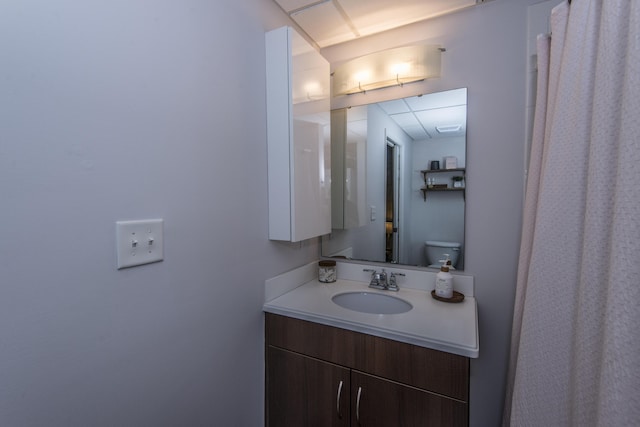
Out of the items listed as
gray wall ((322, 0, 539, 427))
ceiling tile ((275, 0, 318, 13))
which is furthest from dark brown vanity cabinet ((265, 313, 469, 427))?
ceiling tile ((275, 0, 318, 13))

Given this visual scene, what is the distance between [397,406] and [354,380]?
17cm

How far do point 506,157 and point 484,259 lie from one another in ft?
1.61

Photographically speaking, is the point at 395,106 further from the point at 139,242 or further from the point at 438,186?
the point at 139,242

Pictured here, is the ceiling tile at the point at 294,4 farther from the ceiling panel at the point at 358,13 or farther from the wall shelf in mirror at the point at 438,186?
the wall shelf in mirror at the point at 438,186

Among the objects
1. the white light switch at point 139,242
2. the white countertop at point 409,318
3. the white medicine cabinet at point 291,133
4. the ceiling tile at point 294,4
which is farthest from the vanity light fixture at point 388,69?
the white light switch at point 139,242

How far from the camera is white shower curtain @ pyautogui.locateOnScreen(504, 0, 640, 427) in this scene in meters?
0.51

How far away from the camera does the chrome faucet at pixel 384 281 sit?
58.3 inches

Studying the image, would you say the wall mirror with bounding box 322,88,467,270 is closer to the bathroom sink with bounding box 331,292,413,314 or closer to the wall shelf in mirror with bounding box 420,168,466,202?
the wall shelf in mirror with bounding box 420,168,466,202

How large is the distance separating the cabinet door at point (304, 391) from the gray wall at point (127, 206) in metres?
0.11

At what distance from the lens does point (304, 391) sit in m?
1.18

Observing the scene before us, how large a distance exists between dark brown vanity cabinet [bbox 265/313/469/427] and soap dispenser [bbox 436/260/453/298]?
0.42 m

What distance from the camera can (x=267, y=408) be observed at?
1.29 m

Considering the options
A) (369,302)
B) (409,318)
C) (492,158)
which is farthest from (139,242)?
(492,158)

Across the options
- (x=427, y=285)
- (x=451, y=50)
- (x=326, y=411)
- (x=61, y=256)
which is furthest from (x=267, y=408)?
(x=451, y=50)
